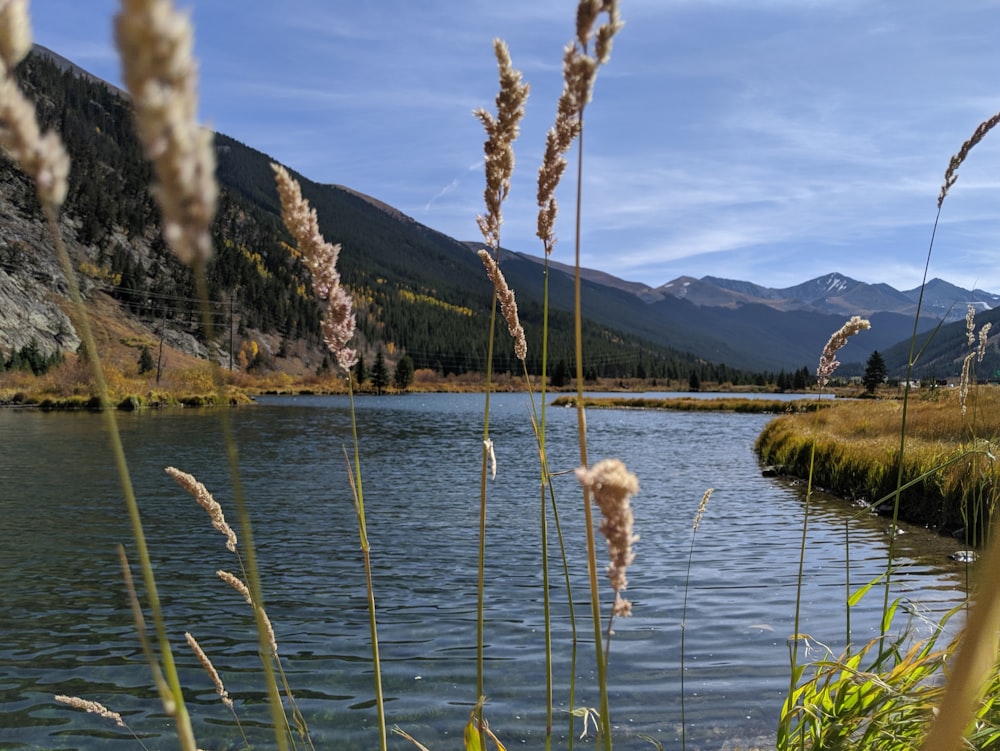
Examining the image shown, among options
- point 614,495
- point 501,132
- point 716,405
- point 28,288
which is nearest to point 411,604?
point 501,132

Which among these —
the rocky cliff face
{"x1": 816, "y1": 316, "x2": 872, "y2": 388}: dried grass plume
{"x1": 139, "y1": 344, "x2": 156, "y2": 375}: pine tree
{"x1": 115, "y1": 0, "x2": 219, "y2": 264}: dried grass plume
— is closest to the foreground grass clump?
{"x1": 816, "y1": 316, "x2": 872, "y2": 388}: dried grass plume

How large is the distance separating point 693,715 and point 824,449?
56.8ft

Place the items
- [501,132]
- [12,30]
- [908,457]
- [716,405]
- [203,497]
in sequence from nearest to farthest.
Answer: [12,30] → [501,132] → [203,497] → [908,457] → [716,405]

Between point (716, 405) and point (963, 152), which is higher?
point (963, 152)

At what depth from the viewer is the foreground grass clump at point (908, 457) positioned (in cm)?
1183

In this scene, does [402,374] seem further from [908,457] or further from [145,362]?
[908,457]

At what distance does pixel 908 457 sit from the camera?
50.4 feet

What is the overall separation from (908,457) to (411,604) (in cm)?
1178

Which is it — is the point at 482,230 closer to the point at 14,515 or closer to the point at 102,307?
the point at 14,515

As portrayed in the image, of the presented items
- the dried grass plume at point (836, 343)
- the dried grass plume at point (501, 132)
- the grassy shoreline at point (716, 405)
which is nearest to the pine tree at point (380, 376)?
the grassy shoreline at point (716, 405)

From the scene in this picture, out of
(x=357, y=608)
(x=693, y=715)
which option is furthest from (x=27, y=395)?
(x=693, y=715)

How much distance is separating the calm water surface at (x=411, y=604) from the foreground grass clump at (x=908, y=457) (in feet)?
3.35

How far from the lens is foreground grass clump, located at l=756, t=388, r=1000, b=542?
466 inches

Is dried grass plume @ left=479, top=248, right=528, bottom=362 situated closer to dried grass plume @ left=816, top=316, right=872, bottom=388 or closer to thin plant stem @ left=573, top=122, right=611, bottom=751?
thin plant stem @ left=573, top=122, right=611, bottom=751
